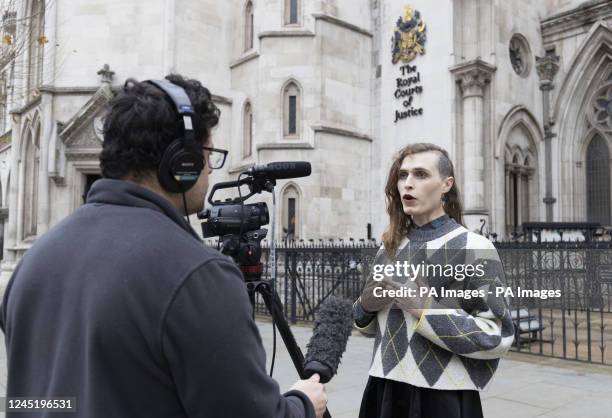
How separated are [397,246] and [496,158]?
44.7ft

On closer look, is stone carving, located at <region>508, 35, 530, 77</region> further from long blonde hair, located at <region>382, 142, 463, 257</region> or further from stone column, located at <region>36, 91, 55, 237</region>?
stone column, located at <region>36, 91, 55, 237</region>

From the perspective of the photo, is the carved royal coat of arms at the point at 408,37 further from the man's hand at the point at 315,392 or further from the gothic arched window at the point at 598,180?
the man's hand at the point at 315,392

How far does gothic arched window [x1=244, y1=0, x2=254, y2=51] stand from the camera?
18.8 m

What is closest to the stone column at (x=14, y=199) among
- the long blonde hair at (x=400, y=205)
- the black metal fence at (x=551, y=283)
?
the black metal fence at (x=551, y=283)

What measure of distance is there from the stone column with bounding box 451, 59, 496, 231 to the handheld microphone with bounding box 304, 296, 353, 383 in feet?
45.2

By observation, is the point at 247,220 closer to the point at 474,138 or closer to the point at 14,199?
the point at 474,138

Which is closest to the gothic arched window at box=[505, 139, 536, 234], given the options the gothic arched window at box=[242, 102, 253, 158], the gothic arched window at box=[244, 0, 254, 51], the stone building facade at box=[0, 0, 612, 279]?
the stone building facade at box=[0, 0, 612, 279]

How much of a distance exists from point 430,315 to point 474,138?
540 inches

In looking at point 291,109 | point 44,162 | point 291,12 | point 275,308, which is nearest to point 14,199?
point 44,162

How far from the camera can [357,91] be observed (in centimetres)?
1839

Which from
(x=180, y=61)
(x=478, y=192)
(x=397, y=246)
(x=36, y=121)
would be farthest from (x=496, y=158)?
(x=36, y=121)

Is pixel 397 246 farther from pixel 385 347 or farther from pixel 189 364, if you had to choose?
pixel 189 364

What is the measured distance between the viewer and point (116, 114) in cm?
140

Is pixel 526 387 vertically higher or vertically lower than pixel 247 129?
lower
